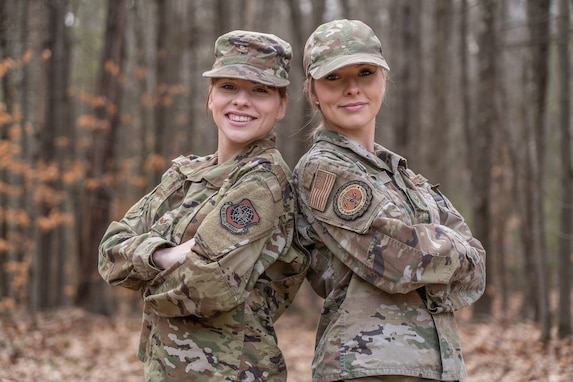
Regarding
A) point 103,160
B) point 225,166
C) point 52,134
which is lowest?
point 103,160

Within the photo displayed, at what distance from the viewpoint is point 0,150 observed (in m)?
8.23

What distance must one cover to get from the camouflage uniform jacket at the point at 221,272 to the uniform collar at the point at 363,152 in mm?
237

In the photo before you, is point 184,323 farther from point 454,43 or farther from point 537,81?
point 454,43

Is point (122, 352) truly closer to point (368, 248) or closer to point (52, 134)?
point (52, 134)

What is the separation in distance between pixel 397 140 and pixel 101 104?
5222 millimetres

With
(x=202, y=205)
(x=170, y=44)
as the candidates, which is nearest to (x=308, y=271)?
(x=202, y=205)

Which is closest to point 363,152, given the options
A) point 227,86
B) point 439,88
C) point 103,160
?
point 227,86

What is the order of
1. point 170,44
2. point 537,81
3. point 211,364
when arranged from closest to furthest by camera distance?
point 211,364, point 537,81, point 170,44

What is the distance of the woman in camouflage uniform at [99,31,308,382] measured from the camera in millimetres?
2518

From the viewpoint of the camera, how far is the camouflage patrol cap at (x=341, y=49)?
2.68 metres

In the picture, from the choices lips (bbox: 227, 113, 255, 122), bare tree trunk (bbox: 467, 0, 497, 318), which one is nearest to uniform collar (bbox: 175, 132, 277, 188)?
lips (bbox: 227, 113, 255, 122)

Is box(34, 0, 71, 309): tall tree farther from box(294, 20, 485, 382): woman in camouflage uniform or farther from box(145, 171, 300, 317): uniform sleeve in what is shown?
box(294, 20, 485, 382): woman in camouflage uniform

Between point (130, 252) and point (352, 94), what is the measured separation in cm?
114

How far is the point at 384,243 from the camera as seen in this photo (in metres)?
2.52
